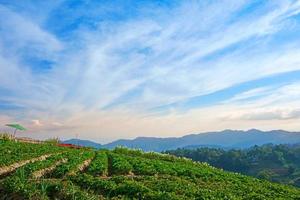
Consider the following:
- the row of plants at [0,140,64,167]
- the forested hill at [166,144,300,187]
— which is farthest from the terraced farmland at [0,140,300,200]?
the forested hill at [166,144,300,187]

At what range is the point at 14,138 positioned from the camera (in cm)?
4822

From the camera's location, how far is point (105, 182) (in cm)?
2205

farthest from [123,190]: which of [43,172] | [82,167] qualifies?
[82,167]

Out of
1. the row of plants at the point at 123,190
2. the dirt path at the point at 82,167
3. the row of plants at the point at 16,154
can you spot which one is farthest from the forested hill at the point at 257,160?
the row of plants at the point at 123,190

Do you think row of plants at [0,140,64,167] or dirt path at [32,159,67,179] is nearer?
dirt path at [32,159,67,179]

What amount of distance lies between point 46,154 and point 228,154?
126 meters

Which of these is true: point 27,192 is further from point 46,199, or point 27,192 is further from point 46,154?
point 46,154

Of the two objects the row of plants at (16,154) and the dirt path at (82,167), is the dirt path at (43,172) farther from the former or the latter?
the row of plants at (16,154)

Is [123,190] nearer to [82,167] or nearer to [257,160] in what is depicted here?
[82,167]

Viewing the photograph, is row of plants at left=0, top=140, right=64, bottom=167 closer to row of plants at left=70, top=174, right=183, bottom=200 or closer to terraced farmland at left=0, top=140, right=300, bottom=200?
terraced farmland at left=0, top=140, right=300, bottom=200

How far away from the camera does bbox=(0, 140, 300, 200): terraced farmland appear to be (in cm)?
1919

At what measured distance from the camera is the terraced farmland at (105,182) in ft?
63.0

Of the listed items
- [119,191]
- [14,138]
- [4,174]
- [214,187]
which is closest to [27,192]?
[119,191]

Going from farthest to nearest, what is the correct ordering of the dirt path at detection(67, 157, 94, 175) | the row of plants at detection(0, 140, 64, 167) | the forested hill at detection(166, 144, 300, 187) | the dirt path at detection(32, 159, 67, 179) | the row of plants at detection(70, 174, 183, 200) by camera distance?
the forested hill at detection(166, 144, 300, 187) → the row of plants at detection(0, 140, 64, 167) → the dirt path at detection(67, 157, 94, 175) → the dirt path at detection(32, 159, 67, 179) → the row of plants at detection(70, 174, 183, 200)
